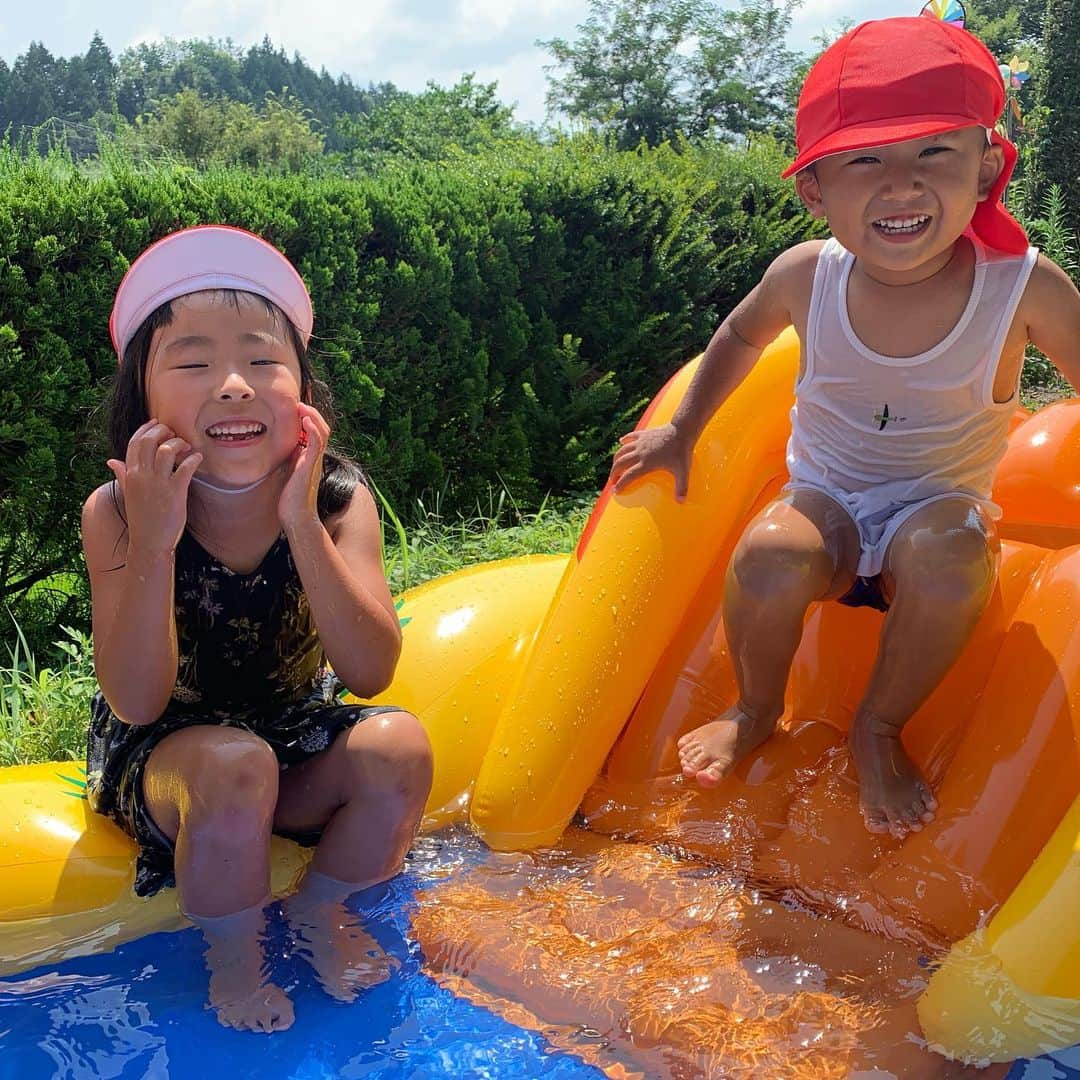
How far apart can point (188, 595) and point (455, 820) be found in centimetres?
64

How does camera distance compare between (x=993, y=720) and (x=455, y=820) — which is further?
(x=455, y=820)

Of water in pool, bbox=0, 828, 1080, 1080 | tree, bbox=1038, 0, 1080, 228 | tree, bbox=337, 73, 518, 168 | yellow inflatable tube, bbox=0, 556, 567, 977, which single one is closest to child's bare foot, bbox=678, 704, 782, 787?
water in pool, bbox=0, 828, 1080, 1080

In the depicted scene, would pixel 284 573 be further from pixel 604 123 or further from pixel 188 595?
pixel 604 123

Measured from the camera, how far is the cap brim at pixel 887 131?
5.72ft

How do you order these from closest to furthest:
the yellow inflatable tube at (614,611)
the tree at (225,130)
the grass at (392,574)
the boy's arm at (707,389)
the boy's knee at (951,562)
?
1. the boy's knee at (951,562)
2. the yellow inflatable tube at (614,611)
3. the boy's arm at (707,389)
4. the grass at (392,574)
5. the tree at (225,130)

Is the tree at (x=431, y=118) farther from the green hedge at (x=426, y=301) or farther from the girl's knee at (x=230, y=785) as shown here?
the girl's knee at (x=230, y=785)

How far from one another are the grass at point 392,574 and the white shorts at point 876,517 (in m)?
1.85

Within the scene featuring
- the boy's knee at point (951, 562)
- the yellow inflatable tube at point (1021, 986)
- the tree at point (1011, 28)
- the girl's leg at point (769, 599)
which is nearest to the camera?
the yellow inflatable tube at point (1021, 986)

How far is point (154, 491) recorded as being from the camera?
175cm

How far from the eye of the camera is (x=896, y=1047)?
1.56 meters

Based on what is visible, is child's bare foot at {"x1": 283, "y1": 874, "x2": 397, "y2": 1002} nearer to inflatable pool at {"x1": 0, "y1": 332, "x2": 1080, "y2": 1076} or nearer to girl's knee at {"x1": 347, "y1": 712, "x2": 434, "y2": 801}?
inflatable pool at {"x1": 0, "y1": 332, "x2": 1080, "y2": 1076}

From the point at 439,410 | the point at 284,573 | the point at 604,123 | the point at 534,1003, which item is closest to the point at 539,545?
the point at 439,410

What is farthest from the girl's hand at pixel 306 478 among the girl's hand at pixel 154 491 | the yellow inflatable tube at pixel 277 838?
the yellow inflatable tube at pixel 277 838

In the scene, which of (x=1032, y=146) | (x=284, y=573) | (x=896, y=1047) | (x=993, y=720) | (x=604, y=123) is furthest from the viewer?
(x=604, y=123)
